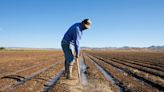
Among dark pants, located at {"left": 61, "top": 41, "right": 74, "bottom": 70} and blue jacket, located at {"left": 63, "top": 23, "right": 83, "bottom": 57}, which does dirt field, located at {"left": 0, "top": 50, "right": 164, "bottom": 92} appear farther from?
blue jacket, located at {"left": 63, "top": 23, "right": 83, "bottom": 57}

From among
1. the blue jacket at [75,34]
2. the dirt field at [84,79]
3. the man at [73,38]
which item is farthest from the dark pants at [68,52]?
the dirt field at [84,79]

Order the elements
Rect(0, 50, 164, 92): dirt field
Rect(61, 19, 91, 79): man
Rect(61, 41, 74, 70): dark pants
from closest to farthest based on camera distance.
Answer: Rect(0, 50, 164, 92): dirt field → Rect(61, 19, 91, 79): man → Rect(61, 41, 74, 70): dark pants

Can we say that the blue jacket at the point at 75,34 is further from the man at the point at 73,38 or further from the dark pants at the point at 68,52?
the dark pants at the point at 68,52

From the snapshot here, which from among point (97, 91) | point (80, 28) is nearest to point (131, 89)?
point (97, 91)

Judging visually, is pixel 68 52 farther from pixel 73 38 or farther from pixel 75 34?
pixel 75 34

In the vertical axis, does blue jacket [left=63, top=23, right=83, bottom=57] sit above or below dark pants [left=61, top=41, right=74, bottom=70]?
above

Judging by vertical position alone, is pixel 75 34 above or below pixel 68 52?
above

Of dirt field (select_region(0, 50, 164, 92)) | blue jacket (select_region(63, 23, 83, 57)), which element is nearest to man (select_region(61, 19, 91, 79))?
blue jacket (select_region(63, 23, 83, 57))

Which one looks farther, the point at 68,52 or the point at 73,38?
the point at 68,52

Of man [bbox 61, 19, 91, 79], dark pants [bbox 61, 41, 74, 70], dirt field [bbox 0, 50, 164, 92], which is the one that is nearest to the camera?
dirt field [bbox 0, 50, 164, 92]

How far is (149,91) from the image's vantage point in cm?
827

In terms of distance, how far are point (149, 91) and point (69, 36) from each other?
2960 mm

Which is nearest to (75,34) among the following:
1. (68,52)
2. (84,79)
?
(68,52)

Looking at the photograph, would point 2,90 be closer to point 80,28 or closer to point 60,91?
point 60,91
